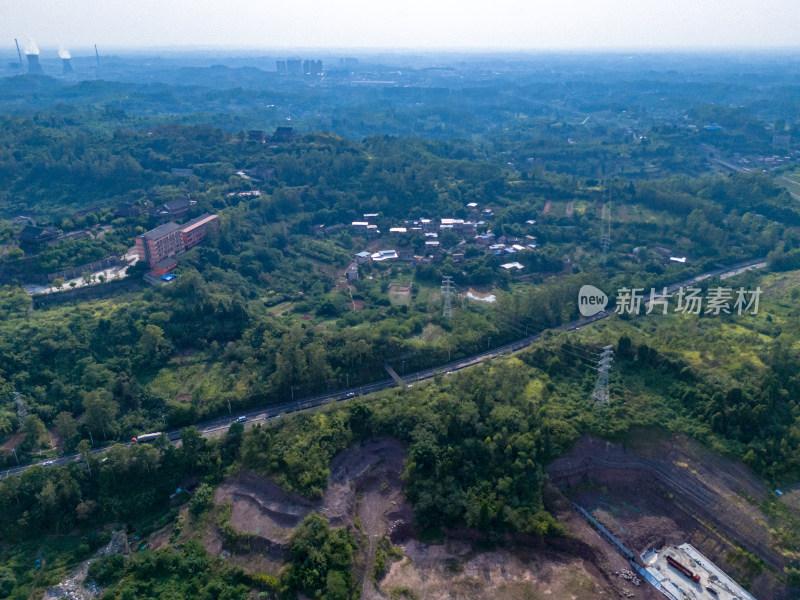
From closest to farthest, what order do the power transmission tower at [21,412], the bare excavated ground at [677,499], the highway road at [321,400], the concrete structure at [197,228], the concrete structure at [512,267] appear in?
1. the bare excavated ground at [677,499]
2. the highway road at [321,400]
3. the power transmission tower at [21,412]
4. the concrete structure at [197,228]
5. the concrete structure at [512,267]

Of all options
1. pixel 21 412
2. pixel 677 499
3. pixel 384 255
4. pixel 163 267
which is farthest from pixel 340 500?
pixel 384 255

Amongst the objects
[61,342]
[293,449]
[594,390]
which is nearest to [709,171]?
[594,390]

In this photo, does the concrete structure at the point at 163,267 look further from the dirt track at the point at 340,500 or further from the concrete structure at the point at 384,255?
the dirt track at the point at 340,500

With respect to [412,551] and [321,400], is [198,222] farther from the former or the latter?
[412,551]

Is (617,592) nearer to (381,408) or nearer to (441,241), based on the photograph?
(381,408)

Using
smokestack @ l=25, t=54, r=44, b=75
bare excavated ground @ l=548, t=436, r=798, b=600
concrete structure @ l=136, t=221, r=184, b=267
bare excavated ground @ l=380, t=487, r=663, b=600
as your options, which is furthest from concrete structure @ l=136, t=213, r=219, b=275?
smokestack @ l=25, t=54, r=44, b=75

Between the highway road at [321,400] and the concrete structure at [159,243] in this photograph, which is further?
the concrete structure at [159,243]

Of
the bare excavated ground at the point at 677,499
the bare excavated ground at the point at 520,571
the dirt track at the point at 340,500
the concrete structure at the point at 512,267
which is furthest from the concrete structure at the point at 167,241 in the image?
the bare excavated ground at the point at 677,499

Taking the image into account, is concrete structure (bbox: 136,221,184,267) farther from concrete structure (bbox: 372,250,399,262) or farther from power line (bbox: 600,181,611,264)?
power line (bbox: 600,181,611,264)
